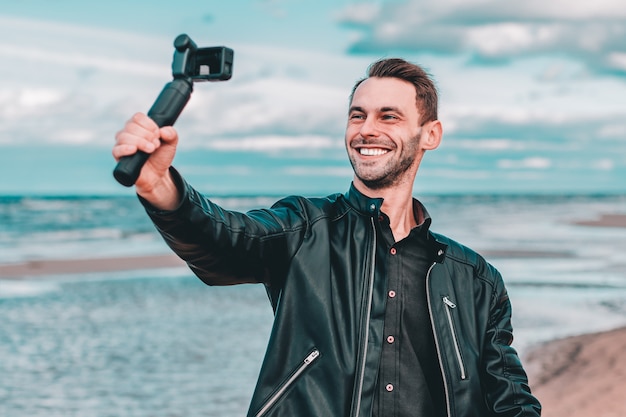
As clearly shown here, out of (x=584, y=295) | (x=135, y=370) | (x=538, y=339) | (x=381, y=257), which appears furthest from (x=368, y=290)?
(x=584, y=295)

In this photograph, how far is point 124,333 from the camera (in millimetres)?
10695

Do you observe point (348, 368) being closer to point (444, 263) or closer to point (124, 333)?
point (444, 263)

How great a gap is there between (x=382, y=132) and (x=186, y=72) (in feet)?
3.38

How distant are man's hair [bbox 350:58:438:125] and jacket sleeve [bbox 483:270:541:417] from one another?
78cm

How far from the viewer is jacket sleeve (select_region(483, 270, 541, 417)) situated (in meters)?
2.89

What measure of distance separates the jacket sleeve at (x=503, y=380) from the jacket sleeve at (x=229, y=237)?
0.81m

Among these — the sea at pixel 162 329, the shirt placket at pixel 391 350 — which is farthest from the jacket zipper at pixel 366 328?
the sea at pixel 162 329

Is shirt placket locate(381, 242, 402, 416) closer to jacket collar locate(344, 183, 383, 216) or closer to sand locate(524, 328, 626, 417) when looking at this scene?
jacket collar locate(344, 183, 383, 216)

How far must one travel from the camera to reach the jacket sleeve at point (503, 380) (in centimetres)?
289

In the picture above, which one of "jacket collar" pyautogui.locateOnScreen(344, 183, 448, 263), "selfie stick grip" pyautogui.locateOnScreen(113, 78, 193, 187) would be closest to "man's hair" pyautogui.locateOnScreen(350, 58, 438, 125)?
"jacket collar" pyautogui.locateOnScreen(344, 183, 448, 263)

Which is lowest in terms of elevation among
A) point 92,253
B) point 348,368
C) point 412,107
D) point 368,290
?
point 92,253

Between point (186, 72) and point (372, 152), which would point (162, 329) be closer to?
point (372, 152)

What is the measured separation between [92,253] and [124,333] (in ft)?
42.4

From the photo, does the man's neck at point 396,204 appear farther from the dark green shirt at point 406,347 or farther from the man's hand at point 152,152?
the man's hand at point 152,152
